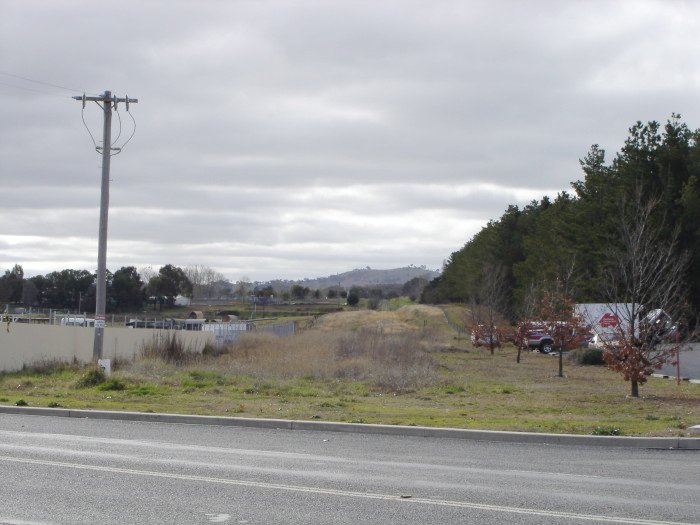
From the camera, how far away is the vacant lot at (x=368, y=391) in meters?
17.5

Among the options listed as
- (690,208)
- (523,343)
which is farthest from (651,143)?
(523,343)

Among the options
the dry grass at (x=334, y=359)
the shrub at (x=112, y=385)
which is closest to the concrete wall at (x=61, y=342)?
the dry grass at (x=334, y=359)

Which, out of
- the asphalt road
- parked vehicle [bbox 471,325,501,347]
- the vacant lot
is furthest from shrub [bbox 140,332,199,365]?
parked vehicle [bbox 471,325,501,347]

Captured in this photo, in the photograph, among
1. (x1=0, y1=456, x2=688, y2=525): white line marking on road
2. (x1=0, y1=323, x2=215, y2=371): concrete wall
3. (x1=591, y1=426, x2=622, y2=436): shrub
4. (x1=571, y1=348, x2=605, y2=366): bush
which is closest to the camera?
(x1=0, y1=456, x2=688, y2=525): white line marking on road

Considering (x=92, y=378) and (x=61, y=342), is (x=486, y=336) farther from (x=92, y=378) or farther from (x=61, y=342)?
(x=92, y=378)

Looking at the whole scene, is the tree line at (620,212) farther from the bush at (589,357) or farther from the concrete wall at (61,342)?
the concrete wall at (61,342)

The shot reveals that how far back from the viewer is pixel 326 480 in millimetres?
10719

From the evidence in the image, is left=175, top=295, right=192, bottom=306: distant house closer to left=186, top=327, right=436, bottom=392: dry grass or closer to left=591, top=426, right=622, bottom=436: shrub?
left=186, top=327, right=436, bottom=392: dry grass

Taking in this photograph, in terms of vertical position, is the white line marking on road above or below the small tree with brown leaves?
below

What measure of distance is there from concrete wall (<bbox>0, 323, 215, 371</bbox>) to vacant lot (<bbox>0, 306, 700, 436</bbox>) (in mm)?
2150

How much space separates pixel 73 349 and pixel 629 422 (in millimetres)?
25209

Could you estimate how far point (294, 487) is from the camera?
33.5 feet

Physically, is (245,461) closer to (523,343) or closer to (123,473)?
(123,473)

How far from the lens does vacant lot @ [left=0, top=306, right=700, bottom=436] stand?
17484 mm
